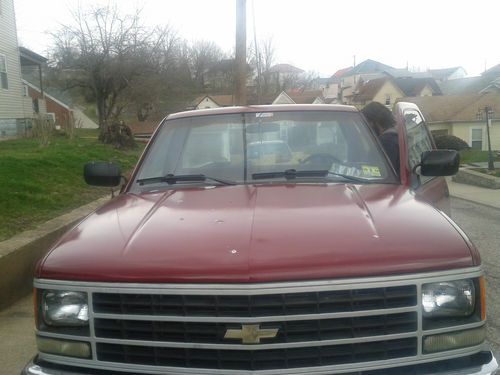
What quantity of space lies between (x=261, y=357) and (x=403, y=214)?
3.12ft

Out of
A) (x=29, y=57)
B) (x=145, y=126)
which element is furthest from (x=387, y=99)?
(x=29, y=57)

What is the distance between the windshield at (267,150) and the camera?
134 inches

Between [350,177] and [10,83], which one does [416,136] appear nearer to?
[350,177]

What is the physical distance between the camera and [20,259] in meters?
5.03

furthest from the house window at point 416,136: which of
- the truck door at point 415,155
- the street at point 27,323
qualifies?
the street at point 27,323

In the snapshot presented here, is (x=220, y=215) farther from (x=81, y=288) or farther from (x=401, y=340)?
(x=401, y=340)

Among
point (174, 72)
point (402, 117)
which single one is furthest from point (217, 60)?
point (402, 117)

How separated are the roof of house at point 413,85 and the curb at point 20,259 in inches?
2504

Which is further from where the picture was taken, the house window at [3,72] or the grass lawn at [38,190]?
Answer: the house window at [3,72]

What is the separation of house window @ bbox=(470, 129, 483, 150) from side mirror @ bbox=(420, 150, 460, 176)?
1538 inches

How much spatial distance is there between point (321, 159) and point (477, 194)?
10203mm

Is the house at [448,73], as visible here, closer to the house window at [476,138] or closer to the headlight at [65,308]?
the house window at [476,138]

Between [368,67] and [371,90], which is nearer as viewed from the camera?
[371,90]

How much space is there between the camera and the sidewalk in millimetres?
11339
